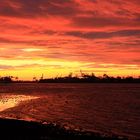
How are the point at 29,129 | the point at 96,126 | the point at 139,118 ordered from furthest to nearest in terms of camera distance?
the point at 139,118, the point at 96,126, the point at 29,129

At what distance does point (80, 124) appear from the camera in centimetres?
4097

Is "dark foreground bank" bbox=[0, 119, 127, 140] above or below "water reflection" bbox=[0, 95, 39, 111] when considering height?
above

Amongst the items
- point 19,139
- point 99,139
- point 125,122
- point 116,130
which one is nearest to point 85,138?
point 99,139

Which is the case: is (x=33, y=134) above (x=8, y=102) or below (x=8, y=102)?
above

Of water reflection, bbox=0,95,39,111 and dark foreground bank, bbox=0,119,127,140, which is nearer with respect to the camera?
dark foreground bank, bbox=0,119,127,140

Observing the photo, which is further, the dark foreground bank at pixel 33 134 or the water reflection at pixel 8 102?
the water reflection at pixel 8 102

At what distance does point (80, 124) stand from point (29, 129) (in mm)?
11775

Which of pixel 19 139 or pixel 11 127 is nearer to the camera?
pixel 19 139

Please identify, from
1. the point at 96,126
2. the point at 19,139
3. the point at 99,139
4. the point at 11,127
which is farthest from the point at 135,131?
the point at 19,139

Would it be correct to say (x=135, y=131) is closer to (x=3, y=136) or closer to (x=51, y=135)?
(x=51, y=135)

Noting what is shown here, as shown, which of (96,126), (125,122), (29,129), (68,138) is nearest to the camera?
(68,138)

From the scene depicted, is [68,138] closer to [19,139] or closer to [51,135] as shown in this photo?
[51,135]

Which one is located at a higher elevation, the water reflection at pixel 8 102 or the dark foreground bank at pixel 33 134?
the dark foreground bank at pixel 33 134

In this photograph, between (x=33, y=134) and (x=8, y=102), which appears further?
(x=8, y=102)
